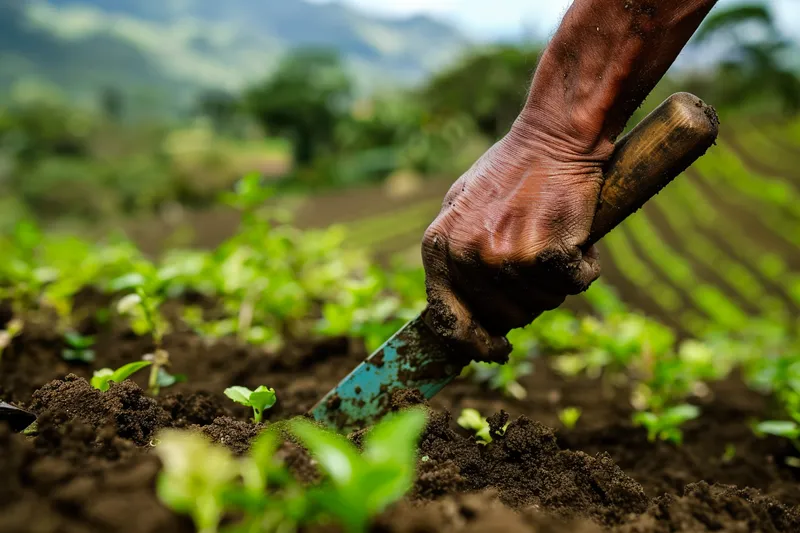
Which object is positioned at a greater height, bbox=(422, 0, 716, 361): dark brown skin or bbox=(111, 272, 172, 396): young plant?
bbox=(422, 0, 716, 361): dark brown skin

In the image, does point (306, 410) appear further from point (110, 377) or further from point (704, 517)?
point (704, 517)

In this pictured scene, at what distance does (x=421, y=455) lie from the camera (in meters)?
1.30

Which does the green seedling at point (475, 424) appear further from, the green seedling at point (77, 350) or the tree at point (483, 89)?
the tree at point (483, 89)

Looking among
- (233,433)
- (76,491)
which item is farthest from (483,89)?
(76,491)

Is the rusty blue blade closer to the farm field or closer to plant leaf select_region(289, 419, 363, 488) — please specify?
the farm field

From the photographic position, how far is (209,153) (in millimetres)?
22516

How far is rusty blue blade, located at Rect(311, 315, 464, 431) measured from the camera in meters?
1.61

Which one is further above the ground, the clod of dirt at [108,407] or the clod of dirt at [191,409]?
the clod of dirt at [108,407]

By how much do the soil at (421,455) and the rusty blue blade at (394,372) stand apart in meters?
0.13

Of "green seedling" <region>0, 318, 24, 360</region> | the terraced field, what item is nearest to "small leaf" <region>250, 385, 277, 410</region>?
"green seedling" <region>0, 318, 24, 360</region>

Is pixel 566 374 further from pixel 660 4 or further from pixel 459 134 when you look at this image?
pixel 459 134

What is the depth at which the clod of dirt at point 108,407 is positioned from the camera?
127cm

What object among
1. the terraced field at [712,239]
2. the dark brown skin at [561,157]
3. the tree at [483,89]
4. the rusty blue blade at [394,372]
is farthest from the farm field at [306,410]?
the tree at [483,89]

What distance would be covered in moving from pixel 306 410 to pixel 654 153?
3.86 ft
